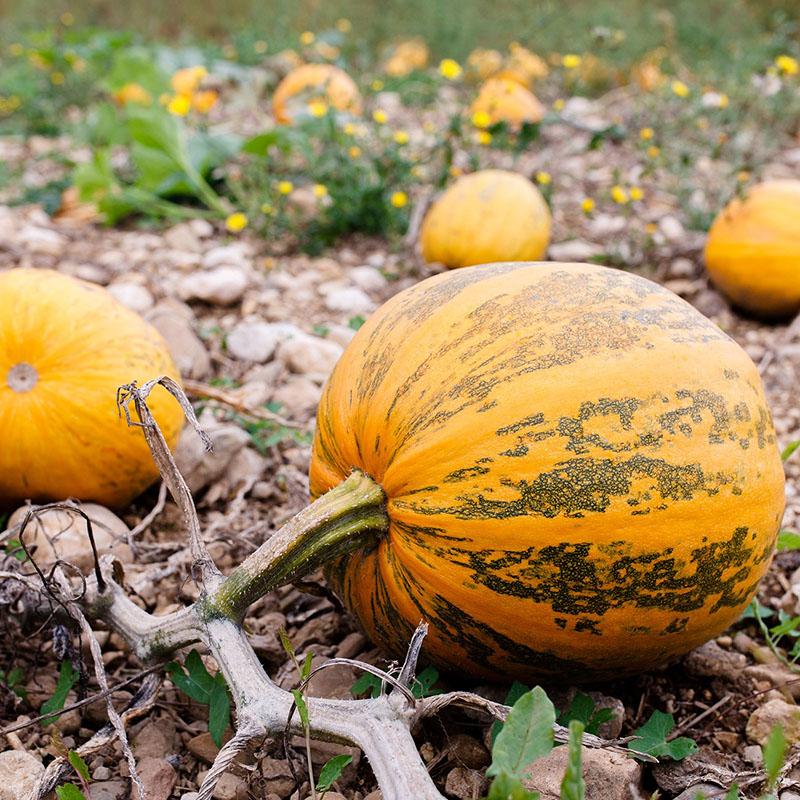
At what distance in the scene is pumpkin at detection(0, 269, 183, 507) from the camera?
2.32m

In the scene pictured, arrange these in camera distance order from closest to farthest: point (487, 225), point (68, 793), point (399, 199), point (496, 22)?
point (68, 793) → point (487, 225) → point (399, 199) → point (496, 22)

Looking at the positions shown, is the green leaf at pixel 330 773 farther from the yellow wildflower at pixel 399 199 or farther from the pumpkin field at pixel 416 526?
the yellow wildflower at pixel 399 199

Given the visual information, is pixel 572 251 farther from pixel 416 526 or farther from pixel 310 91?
pixel 416 526

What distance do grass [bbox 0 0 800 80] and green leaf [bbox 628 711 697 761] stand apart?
4.41 meters

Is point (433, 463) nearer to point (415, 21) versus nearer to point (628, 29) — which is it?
point (628, 29)

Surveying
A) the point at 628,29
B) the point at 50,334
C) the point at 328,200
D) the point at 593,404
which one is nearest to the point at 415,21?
the point at 628,29

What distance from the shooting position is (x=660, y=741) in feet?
5.71

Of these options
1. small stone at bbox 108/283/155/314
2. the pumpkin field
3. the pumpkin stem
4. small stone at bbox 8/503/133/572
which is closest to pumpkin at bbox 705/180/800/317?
the pumpkin field

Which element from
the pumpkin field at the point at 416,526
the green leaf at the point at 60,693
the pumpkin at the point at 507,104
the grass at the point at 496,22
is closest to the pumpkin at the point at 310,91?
the pumpkin at the point at 507,104

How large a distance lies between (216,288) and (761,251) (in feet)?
7.55

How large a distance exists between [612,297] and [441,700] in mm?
834

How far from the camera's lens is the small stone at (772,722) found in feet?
6.03

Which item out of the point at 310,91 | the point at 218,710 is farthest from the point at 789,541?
the point at 310,91

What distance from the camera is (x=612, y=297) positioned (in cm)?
179
